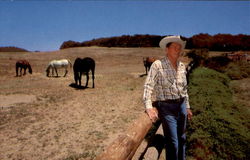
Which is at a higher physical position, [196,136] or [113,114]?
[196,136]

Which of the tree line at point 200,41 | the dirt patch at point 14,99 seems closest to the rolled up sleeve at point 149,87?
the dirt patch at point 14,99

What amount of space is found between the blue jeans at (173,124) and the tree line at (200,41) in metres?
51.0

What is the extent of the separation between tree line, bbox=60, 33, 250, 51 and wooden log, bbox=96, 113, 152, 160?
169ft

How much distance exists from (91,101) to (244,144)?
676 cm

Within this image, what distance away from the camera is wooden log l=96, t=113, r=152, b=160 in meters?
1.68

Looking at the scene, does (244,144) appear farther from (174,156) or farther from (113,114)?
(113,114)

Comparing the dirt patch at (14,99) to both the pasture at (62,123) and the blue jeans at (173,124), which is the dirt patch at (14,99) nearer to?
the pasture at (62,123)

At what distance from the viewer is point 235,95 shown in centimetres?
723

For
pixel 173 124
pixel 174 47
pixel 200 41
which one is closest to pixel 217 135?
pixel 173 124

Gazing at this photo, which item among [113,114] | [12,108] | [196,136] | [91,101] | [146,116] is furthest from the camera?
[91,101]

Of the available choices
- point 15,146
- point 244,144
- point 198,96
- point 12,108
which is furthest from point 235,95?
point 12,108

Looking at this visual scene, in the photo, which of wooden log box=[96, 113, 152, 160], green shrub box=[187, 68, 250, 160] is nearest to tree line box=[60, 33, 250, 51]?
green shrub box=[187, 68, 250, 160]

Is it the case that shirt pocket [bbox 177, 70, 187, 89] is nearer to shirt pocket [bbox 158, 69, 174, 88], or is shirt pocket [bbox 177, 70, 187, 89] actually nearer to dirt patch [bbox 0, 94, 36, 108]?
shirt pocket [bbox 158, 69, 174, 88]

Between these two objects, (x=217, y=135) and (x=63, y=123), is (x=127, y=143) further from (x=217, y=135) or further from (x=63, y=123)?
(x=63, y=123)
